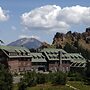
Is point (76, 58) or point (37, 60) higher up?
point (76, 58)

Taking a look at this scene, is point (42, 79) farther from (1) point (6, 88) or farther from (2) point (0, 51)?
(2) point (0, 51)

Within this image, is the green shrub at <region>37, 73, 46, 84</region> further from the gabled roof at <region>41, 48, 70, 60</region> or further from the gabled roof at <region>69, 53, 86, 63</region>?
the gabled roof at <region>69, 53, 86, 63</region>

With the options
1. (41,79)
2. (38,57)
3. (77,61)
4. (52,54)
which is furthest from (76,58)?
(41,79)

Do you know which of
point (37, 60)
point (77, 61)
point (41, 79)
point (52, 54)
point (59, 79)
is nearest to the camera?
point (41, 79)

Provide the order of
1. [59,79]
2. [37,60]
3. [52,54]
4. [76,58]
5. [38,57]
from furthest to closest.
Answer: [76,58] < [52,54] < [38,57] < [37,60] < [59,79]

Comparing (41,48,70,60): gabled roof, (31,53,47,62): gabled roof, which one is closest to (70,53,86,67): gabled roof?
(41,48,70,60): gabled roof

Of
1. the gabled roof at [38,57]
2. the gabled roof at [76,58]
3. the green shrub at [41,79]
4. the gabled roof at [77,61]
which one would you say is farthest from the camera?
the gabled roof at [76,58]

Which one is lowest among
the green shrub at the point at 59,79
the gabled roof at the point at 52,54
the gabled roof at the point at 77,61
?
the green shrub at the point at 59,79

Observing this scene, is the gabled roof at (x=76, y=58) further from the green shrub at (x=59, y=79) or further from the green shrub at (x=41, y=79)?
the green shrub at (x=41, y=79)

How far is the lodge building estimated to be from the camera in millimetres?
114688

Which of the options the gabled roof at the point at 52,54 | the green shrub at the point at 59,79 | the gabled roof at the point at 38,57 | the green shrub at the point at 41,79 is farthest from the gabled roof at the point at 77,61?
the green shrub at the point at 41,79

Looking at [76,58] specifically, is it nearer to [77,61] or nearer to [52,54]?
[77,61]

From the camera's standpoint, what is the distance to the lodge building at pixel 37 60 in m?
115

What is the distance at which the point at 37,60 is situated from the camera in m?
127
